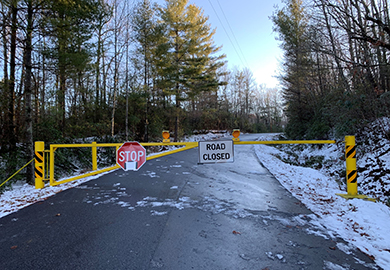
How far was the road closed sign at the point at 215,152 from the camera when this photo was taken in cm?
561

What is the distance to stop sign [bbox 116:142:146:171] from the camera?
5.72 meters

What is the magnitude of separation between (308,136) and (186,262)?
17128 millimetres

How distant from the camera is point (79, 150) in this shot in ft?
37.4

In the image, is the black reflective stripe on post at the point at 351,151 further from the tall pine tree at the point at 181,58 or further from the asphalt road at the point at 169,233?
the tall pine tree at the point at 181,58

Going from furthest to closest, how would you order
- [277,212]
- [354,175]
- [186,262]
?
1. [354,175]
2. [277,212]
3. [186,262]

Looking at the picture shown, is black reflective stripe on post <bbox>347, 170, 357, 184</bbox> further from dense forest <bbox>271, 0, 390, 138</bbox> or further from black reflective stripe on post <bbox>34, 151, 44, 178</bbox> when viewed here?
black reflective stripe on post <bbox>34, 151, 44, 178</bbox>

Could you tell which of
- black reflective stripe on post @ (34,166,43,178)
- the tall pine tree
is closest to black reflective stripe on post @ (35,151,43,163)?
black reflective stripe on post @ (34,166,43,178)

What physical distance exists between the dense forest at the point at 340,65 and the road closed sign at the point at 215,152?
12.9ft

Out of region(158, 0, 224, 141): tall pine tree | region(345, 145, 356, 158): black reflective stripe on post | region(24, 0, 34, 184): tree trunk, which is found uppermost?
region(158, 0, 224, 141): tall pine tree

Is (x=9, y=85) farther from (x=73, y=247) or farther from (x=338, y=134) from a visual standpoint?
(x=338, y=134)

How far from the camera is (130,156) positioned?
5.82m

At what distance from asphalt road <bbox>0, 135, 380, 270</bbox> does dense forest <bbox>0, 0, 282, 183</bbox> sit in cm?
509

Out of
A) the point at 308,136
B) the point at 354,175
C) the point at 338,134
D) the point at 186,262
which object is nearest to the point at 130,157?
the point at 186,262

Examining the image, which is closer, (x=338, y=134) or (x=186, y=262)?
(x=186, y=262)
